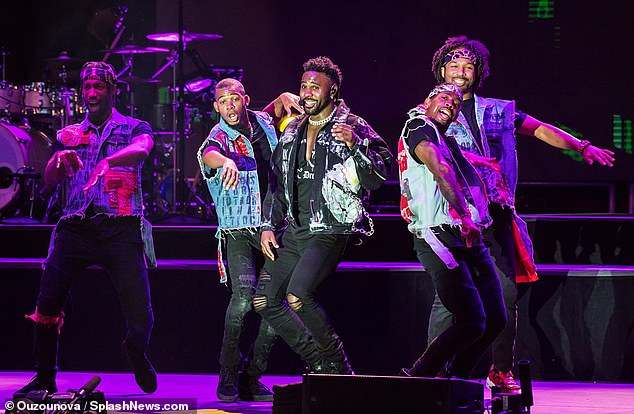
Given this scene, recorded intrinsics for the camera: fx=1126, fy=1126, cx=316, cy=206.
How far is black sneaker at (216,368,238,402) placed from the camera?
656 cm

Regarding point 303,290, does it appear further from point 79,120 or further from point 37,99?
point 37,99

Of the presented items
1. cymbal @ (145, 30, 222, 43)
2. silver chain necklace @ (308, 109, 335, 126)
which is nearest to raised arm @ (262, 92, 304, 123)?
silver chain necklace @ (308, 109, 335, 126)

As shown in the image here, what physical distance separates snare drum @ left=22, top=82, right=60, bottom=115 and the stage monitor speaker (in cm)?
839

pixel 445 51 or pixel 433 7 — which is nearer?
pixel 445 51

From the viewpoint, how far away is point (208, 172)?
6.58 m

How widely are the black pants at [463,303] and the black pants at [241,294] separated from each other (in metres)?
1.20

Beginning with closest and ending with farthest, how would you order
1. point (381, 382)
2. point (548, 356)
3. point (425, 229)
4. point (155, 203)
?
point (381, 382), point (425, 229), point (548, 356), point (155, 203)

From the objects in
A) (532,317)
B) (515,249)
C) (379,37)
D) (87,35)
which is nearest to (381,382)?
(515,249)

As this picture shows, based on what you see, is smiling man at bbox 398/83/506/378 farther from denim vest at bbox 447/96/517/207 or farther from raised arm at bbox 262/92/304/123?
raised arm at bbox 262/92/304/123

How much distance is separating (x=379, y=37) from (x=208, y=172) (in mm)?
6123

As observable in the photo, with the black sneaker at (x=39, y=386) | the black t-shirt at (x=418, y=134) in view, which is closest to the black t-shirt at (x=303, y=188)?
the black t-shirt at (x=418, y=134)

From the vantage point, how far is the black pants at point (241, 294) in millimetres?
6543

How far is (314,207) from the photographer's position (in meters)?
6.09

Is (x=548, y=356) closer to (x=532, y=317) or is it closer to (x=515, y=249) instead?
(x=532, y=317)
